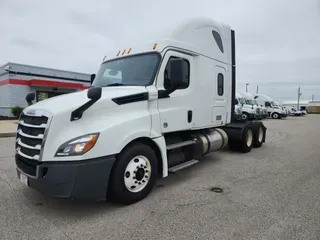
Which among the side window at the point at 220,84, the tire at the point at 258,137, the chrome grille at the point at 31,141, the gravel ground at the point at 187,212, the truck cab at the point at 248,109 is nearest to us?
the gravel ground at the point at 187,212

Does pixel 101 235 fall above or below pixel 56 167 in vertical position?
below

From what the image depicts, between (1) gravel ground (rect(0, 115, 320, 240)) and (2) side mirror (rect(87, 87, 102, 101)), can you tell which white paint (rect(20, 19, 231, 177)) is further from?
(1) gravel ground (rect(0, 115, 320, 240))

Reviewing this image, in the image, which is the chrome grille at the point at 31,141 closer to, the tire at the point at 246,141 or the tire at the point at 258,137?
the tire at the point at 246,141

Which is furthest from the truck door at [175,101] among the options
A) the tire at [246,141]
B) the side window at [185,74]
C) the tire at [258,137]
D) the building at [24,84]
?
the building at [24,84]

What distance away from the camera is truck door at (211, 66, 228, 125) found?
591cm

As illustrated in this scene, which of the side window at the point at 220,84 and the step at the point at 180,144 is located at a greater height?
the side window at the point at 220,84

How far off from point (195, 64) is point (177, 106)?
1160mm

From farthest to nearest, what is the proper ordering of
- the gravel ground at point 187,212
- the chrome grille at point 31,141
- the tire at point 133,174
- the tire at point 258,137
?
the tire at point 258,137 < the tire at point 133,174 < the chrome grille at point 31,141 < the gravel ground at point 187,212

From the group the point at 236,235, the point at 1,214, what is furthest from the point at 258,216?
the point at 1,214

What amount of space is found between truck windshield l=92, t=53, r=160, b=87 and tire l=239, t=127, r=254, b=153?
456 cm

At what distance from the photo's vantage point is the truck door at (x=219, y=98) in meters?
5.91

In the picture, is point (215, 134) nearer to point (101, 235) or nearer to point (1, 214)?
point (101, 235)

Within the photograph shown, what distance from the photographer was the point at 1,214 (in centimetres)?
330

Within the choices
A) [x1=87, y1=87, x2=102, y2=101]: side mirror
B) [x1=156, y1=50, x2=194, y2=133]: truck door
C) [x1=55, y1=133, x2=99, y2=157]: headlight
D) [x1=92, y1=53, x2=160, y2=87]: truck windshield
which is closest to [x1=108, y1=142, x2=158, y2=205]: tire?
[x1=55, y1=133, x2=99, y2=157]: headlight
